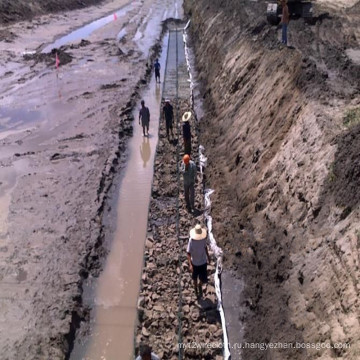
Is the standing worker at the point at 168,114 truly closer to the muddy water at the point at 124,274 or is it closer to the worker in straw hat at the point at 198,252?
the muddy water at the point at 124,274

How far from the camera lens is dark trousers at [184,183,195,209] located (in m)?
12.2

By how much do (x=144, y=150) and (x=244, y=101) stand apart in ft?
14.7

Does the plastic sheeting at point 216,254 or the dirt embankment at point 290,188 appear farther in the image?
the plastic sheeting at point 216,254

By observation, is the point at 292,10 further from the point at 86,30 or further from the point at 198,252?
the point at 86,30

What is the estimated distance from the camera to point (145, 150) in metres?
17.6

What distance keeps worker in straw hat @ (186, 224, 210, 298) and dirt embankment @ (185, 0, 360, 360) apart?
1272 millimetres

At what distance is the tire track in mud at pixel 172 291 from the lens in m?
8.45

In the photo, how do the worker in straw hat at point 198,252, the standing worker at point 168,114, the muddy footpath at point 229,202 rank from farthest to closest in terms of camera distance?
the standing worker at point 168,114 → the worker in straw hat at point 198,252 → the muddy footpath at point 229,202

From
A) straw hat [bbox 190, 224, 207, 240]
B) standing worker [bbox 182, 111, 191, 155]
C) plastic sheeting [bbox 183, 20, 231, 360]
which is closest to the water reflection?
standing worker [bbox 182, 111, 191, 155]

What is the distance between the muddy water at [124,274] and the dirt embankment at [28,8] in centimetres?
3503

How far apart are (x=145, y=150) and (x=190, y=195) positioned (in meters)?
5.68

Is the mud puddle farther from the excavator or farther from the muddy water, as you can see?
the muddy water

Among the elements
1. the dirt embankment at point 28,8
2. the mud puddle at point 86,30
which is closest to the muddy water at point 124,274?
the mud puddle at point 86,30

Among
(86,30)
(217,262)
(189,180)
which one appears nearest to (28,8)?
(86,30)
